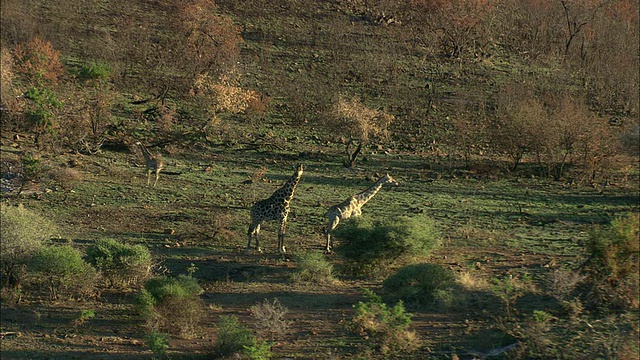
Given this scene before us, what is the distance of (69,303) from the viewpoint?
14.0 m

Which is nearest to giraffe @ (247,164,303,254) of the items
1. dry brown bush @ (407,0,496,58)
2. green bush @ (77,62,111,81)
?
green bush @ (77,62,111,81)

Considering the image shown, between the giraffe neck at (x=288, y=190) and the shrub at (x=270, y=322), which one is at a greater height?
the giraffe neck at (x=288, y=190)

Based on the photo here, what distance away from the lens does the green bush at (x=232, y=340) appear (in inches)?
463

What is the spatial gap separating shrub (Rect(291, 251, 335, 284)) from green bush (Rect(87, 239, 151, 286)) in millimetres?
2917

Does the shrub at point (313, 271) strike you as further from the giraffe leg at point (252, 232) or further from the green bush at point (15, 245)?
the green bush at point (15, 245)

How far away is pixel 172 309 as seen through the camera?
13078 mm

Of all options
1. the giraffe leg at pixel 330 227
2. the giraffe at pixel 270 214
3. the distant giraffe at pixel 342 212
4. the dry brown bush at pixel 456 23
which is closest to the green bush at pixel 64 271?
the giraffe at pixel 270 214

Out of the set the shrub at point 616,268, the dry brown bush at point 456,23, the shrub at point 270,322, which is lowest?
the shrub at point 270,322

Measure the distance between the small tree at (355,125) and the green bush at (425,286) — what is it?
11575 millimetres

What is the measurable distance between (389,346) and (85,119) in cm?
1626

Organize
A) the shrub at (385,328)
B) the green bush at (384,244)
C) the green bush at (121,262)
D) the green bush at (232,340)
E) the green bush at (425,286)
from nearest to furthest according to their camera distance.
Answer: the green bush at (232,340)
the shrub at (385,328)
the green bush at (425,286)
the green bush at (121,262)
the green bush at (384,244)

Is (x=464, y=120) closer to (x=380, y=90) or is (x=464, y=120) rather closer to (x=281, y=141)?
(x=380, y=90)

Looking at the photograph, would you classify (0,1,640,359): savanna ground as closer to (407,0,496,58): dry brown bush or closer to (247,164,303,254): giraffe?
(407,0,496,58): dry brown bush

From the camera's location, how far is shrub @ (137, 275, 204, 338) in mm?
12930
